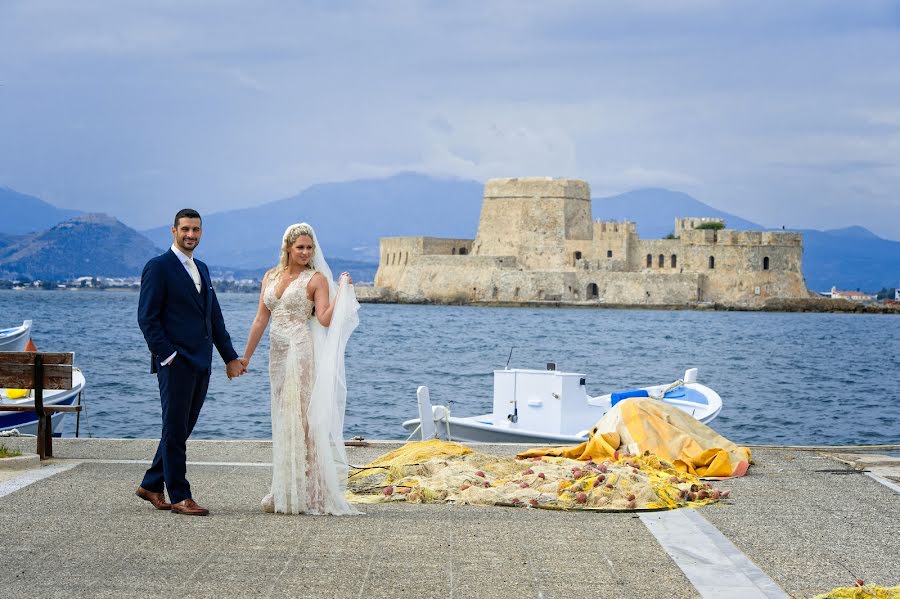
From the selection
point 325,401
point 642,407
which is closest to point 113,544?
point 325,401

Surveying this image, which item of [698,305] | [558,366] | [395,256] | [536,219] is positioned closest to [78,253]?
[395,256]

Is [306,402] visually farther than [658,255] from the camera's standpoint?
No

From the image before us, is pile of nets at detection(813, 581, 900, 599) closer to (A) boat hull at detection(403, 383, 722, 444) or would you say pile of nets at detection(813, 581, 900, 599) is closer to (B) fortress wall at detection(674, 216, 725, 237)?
(A) boat hull at detection(403, 383, 722, 444)

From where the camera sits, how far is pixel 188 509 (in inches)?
211

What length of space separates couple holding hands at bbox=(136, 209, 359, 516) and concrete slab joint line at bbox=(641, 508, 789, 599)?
4.61 ft

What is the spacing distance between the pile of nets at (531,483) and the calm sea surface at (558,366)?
9.90m

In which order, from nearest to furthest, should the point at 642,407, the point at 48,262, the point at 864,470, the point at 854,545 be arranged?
the point at 854,545
the point at 864,470
the point at 642,407
the point at 48,262

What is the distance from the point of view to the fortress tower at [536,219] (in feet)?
219

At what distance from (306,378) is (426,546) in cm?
112

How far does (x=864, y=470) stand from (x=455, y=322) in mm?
47133

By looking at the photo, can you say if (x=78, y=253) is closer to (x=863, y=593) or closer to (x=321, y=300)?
(x=321, y=300)

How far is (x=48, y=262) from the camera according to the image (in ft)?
544

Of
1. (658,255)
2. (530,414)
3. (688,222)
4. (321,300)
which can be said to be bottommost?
(530,414)

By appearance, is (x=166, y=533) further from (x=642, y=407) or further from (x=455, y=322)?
(x=455, y=322)
